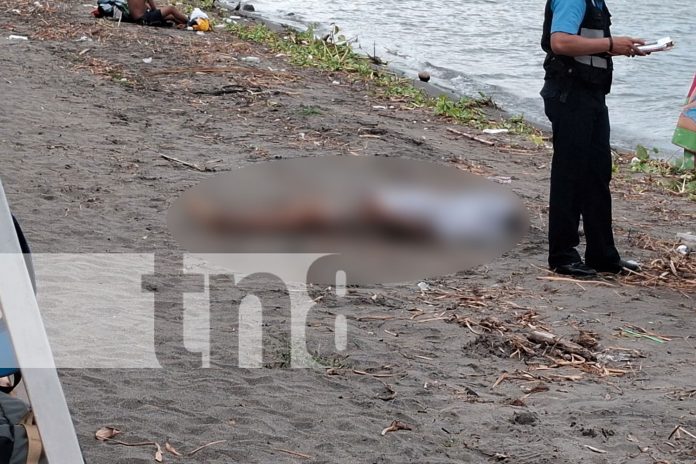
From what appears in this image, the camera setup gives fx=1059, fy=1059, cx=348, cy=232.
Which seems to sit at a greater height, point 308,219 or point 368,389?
point 308,219

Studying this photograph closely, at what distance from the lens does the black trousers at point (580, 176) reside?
568 centimetres

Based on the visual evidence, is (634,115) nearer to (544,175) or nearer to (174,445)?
(544,175)

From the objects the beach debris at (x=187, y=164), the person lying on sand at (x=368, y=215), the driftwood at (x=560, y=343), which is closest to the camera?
the person lying on sand at (x=368, y=215)

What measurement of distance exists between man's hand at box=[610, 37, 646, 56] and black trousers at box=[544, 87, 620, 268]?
0.26 meters

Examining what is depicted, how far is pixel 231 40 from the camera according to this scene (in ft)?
45.7

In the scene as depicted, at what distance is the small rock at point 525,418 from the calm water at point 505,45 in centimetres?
838

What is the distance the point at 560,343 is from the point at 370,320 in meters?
0.95

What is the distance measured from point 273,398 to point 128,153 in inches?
170

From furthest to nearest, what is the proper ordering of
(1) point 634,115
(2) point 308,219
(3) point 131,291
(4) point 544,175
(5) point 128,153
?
1. (1) point 634,115
2. (4) point 544,175
3. (5) point 128,153
4. (3) point 131,291
5. (2) point 308,219

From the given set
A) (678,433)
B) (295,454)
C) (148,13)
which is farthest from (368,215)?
(148,13)

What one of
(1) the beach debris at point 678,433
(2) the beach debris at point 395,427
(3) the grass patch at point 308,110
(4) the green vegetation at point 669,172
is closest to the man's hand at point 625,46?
(1) the beach debris at point 678,433

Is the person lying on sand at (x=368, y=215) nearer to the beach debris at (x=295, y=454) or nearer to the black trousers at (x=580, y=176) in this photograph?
the beach debris at (x=295, y=454)

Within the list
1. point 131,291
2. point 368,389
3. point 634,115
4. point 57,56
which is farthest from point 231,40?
point 368,389

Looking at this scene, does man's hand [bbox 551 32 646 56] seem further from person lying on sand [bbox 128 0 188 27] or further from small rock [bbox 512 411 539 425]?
person lying on sand [bbox 128 0 188 27]
